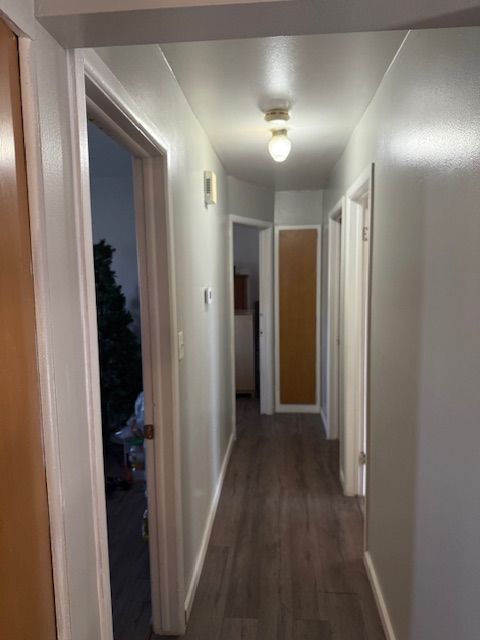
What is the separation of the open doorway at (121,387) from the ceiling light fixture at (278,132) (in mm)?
822

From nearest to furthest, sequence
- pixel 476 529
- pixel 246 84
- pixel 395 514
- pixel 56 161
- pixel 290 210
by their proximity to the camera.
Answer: pixel 56 161 < pixel 476 529 < pixel 395 514 < pixel 246 84 < pixel 290 210

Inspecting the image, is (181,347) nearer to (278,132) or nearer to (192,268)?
(192,268)

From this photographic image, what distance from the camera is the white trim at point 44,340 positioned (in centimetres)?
80

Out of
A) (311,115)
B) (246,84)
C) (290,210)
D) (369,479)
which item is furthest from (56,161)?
(290,210)

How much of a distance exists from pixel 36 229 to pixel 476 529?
1.12 metres

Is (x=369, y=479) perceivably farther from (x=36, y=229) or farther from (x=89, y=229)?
(x=36, y=229)

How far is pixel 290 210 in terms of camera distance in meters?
4.74

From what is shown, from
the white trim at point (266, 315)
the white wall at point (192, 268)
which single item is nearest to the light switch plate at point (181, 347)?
the white wall at point (192, 268)

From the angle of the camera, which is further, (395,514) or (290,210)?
(290,210)

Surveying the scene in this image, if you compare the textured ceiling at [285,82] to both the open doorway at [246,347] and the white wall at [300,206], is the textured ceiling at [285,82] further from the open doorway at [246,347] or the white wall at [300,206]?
the open doorway at [246,347]

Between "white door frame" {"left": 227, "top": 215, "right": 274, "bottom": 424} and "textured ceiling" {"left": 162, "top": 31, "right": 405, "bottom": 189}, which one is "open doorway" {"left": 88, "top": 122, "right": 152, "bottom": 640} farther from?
"white door frame" {"left": 227, "top": 215, "right": 274, "bottom": 424}

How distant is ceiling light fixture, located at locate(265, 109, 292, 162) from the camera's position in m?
2.32

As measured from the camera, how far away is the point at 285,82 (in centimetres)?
199

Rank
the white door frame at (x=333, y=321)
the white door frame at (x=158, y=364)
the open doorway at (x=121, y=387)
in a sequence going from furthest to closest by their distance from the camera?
the white door frame at (x=333, y=321) < the open doorway at (x=121, y=387) < the white door frame at (x=158, y=364)
